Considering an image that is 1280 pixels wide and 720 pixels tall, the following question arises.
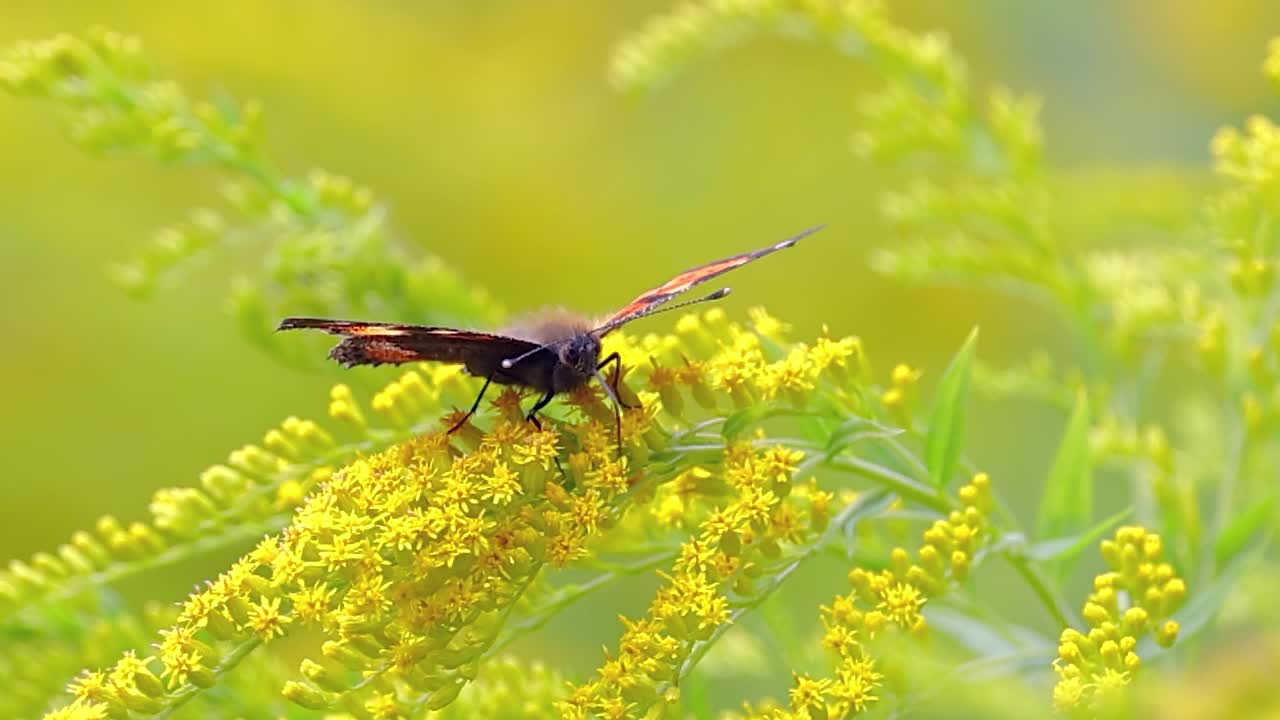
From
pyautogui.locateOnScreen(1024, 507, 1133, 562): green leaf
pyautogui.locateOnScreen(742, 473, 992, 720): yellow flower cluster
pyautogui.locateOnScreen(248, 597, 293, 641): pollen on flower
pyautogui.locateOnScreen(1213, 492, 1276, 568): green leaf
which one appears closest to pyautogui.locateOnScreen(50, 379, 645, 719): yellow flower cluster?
pyautogui.locateOnScreen(248, 597, 293, 641): pollen on flower

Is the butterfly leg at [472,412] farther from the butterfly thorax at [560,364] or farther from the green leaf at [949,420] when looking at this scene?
the green leaf at [949,420]

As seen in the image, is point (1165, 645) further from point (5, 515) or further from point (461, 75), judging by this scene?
point (461, 75)

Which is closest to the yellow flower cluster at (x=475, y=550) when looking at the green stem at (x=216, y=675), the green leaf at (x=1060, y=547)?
the green stem at (x=216, y=675)

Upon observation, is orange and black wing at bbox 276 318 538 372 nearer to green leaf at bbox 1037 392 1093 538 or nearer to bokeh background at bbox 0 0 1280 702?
green leaf at bbox 1037 392 1093 538

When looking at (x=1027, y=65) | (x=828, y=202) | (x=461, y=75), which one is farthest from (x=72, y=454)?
(x=1027, y=65)

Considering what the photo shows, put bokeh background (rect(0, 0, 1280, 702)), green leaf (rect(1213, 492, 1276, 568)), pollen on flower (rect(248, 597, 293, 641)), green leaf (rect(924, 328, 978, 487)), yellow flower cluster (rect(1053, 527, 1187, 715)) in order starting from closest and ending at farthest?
yellow flower cluster (rect(1053, 527, 1187, 715)) < pollen on flower (rect(248, 597, 293, 641)) < green leaf (rect(924, 328, 978, 487)) < green leaf (rect(1213, 492, 1276, 568)) < bokeh background (rect(0, 0, 1280, 702))

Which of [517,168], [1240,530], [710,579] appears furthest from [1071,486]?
[517,168]
